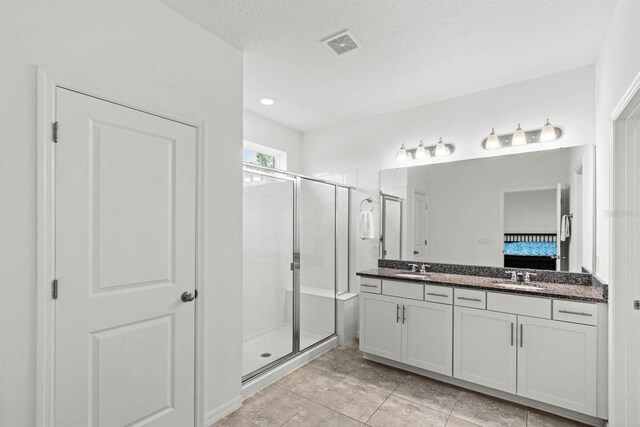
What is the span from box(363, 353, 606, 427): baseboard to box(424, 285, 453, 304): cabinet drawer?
634 millimetres

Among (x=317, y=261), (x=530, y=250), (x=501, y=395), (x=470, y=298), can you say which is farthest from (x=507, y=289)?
(x=317, y=261)

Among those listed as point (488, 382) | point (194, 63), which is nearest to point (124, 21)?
point (194, 63)

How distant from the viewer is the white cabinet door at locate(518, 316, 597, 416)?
7.23 ft

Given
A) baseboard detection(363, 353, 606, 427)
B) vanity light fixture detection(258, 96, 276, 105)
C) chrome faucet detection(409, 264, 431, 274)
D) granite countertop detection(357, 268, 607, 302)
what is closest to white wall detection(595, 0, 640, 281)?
granite countertop detection(357, 268, 607, 302)

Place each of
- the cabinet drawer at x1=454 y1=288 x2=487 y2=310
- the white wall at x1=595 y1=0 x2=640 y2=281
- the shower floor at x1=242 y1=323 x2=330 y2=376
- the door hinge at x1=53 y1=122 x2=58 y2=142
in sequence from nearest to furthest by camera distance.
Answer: the door hinge at x1=53 y1=122 x2=58 y2=142 < the white wall at x1=595 y1=0 x2=640 y2=281 < the cabinet drawer at x1=454 y1=288 x2=487 y2=310 < the shower floor at x1=242 y1=323 x2=330 y2=376

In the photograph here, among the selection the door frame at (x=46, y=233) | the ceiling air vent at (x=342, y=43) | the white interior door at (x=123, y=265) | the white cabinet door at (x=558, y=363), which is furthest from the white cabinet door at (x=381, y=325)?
the door frame at (x=46, y=233)

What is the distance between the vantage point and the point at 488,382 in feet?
8.38

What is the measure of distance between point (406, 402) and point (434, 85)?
2671 mm

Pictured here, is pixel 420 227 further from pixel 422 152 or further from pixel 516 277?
pixel 516 277

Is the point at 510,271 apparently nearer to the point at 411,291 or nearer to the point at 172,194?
the point at 411,291

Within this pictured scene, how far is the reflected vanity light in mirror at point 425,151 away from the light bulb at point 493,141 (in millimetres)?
331

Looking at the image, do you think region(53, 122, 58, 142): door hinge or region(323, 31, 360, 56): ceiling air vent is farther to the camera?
region(323, 31, 360, 56): ceiling air vent

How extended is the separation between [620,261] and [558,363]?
2.70ft

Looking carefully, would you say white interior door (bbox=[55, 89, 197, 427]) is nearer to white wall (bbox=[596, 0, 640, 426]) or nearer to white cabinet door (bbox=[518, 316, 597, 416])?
white cabinet door (bbox=[518, 316, 597, 416])
